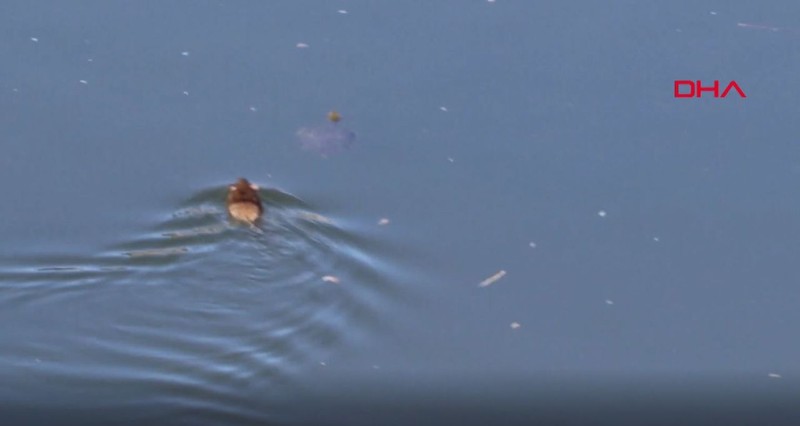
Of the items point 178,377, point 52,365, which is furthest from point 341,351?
point 52,365

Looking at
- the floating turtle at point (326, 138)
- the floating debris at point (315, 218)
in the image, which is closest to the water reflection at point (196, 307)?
the floating debris at point (315, 218)

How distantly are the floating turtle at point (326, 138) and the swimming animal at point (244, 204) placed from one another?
513mm

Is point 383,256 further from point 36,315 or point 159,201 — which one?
point 36,315

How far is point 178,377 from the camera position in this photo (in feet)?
16.9

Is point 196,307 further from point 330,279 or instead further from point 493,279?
point 493,279

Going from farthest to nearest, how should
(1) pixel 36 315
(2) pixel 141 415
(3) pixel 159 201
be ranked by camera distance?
(3) pixel 159 201 < (1) pixel 36 315 < (2) pixel 141 415

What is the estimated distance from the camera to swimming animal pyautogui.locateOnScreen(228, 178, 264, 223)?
5.72 meters

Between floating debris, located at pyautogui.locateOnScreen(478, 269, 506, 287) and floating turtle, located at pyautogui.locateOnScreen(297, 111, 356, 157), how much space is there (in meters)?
1.02

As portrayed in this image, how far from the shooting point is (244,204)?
572cm

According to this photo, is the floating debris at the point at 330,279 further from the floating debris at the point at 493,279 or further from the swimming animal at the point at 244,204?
the floating debris at the point at 493,279

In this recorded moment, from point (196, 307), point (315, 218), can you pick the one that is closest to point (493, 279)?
point (315, 218)

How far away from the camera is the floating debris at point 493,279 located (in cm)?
559

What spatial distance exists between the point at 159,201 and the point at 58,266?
553 millimetres

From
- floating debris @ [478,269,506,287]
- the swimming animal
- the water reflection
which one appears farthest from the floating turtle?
floating debris @ [478,269,506,287]
